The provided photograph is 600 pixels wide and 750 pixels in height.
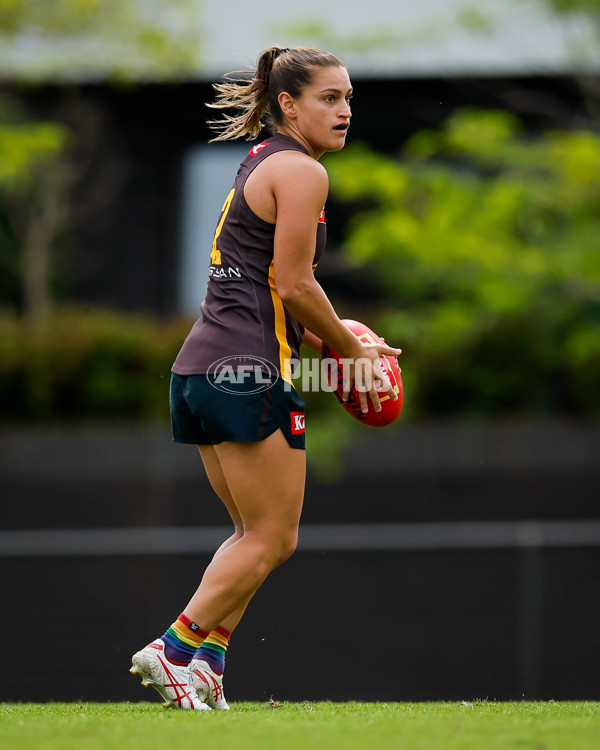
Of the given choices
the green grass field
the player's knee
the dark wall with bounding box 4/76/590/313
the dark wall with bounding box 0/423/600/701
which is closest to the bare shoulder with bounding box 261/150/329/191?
the player's knee

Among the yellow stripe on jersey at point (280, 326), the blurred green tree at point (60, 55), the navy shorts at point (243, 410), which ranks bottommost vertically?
the navy shorts at point (243, 410)

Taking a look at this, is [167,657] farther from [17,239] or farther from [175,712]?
[17,239]

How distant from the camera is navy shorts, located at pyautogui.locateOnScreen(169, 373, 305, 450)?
149 inches

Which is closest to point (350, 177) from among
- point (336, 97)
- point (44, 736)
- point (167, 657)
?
point (336, 97)

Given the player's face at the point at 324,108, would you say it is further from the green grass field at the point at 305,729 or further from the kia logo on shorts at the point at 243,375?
the green grass field at the point at 305,729

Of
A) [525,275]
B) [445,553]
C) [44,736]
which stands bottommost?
[445,553]

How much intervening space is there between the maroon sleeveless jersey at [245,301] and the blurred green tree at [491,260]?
7.05 meters

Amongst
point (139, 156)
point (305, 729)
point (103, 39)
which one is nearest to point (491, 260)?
point (103, 39)

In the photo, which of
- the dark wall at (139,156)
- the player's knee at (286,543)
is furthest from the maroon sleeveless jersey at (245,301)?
the dark wall at (139,156)

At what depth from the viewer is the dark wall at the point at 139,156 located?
14.9 m

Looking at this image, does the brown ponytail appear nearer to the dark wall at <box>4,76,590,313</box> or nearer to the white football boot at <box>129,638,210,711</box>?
the white football boot at <box>129,638,210,711</box>

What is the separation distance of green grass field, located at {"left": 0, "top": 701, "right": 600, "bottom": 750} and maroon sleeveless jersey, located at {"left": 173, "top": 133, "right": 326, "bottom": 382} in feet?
4.06

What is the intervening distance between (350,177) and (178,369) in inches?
298

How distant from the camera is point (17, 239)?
15.5 m
